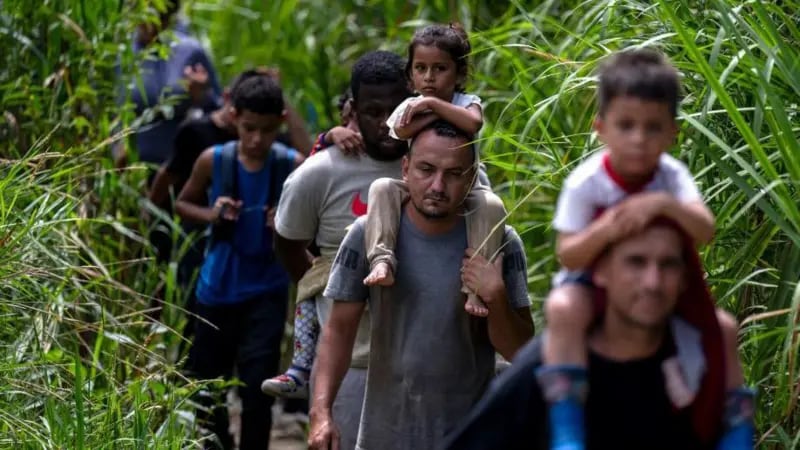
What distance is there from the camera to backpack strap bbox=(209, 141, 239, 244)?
7469 mm

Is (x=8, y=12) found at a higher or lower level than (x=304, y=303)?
higher

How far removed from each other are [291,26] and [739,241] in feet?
24.6

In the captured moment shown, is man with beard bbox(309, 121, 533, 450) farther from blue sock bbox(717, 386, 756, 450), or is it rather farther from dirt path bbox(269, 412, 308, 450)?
dirt path bbox(269, 412, 308, 450)

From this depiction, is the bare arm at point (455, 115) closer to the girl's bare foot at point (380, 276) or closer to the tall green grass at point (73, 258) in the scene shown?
the girl's bare foot at point (380, 276)

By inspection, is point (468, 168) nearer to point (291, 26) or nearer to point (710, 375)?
point (710, 375)

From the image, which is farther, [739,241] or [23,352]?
[23,352]

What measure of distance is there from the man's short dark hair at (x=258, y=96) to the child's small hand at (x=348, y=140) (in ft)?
5.26

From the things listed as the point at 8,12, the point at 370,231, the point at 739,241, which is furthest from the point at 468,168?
the point at 8,12

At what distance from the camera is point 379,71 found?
6.08 m

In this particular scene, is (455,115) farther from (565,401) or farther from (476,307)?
(565,401)

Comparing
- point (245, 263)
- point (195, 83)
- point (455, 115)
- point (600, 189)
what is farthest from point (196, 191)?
point (600, 189)

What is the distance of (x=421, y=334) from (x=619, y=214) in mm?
1757

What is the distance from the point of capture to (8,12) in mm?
7504

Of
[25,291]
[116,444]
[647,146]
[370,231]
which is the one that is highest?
[647,146]
